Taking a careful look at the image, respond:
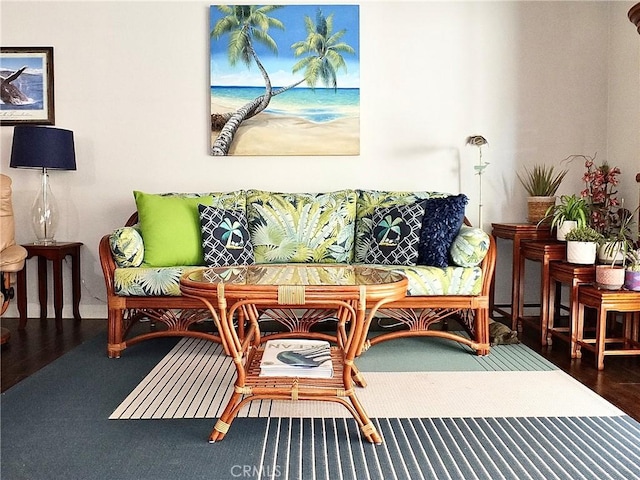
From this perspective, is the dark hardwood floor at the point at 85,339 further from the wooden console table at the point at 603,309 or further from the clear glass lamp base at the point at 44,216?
the clear glass lamp base at the point at 44,216

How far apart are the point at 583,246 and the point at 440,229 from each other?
0.80m

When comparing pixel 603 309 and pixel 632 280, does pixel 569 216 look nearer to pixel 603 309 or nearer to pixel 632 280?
pixel 632 280

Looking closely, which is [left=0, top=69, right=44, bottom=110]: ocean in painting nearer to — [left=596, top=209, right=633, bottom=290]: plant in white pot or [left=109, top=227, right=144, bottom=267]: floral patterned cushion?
[left=109, top=227, right=144, bottom=267]: floral patterned cushion

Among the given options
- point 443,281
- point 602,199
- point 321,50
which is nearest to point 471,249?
point 443,281

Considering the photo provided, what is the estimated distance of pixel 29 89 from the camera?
13.0 feet

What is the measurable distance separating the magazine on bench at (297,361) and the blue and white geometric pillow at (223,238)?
1084 mm

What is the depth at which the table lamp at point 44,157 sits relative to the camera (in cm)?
356

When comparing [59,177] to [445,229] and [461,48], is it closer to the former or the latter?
[445,229]

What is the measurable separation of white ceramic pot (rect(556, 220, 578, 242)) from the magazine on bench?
188 cm

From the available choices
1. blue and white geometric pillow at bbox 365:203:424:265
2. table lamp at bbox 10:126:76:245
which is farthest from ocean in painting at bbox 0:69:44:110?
blue and white geometric pillow at bbox 365:203:424:265

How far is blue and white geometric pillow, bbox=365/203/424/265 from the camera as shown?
326cm

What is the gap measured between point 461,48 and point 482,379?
8.42 feet

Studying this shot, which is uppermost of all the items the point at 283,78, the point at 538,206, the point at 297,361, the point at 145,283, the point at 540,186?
the point at 283,78

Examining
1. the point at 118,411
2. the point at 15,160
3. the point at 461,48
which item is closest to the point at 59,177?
the point at 15,160
